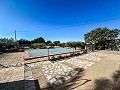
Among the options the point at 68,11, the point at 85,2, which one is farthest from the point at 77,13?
the point at 85,2

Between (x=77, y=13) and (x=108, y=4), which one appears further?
(x=77, y=13)

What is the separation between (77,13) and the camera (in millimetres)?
19578

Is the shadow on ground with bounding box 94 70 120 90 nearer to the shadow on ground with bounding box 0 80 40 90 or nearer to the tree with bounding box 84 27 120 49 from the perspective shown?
the shadow on ground with bounding box 0 80 40 90

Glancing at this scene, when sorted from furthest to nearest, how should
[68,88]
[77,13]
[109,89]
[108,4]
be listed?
1. [77,13]
2. [108,4]
3. [68,88]
4. [109,89]

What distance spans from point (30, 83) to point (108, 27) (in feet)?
84.5

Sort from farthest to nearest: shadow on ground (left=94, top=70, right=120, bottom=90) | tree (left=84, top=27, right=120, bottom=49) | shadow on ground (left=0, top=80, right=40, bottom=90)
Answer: tree (left=84, top=27, right=120, bottom=49) < shadow on ground (left=0, top=80, right=40, bottom=90) < shadow on ground (left=94, top=70, right=120, bottom=90)

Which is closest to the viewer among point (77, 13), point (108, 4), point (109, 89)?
point (109, 89)

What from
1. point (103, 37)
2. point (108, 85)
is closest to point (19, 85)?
point (108, 85)

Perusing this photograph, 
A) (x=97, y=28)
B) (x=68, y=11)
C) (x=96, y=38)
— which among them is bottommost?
(x=96, y=38)

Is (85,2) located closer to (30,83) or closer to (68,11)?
(68,11)

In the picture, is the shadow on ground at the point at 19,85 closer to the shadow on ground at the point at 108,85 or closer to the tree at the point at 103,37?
the shadow on ground at the point at 108,85

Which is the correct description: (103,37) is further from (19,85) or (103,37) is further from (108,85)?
(19,85)

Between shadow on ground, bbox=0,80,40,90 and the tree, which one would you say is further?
the tree

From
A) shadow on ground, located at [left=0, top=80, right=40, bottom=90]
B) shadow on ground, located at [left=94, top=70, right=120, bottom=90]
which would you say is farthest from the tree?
shadow on ground, located at [left=0, top=80, right=40, bottom=90]
